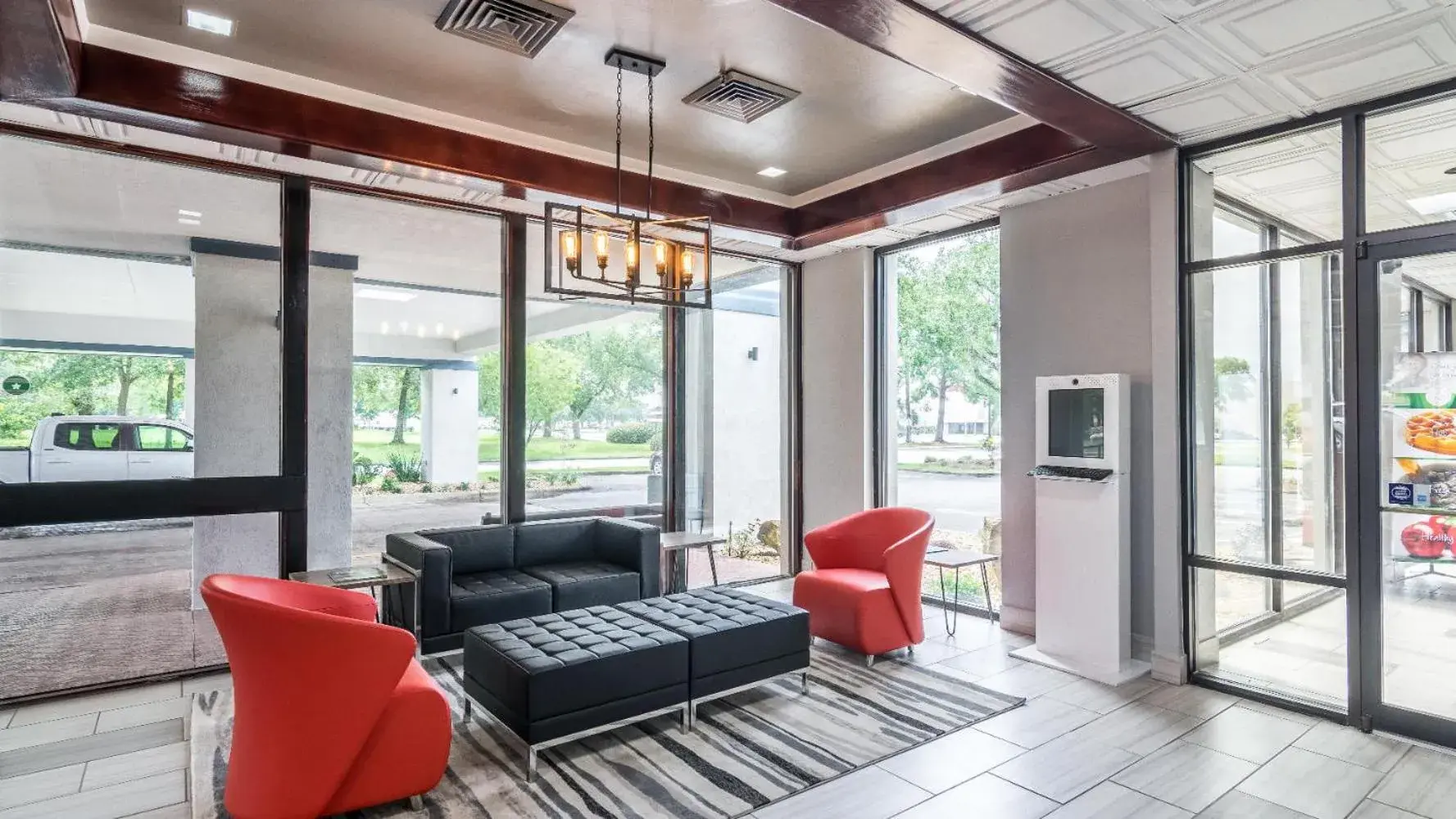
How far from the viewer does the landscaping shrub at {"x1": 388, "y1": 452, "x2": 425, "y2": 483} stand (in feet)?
16.5

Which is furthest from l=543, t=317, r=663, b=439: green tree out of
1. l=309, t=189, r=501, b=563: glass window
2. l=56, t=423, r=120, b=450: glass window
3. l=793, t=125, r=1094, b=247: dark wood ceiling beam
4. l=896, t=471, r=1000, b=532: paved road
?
l=56, t=423, r=120, b=450: glass window

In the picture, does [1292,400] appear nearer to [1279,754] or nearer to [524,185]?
[1279,754]

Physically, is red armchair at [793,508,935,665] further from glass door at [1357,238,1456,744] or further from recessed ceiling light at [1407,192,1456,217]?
recessed ceiling light at [1407,192,1456,217]

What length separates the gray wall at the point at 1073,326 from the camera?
14.8 feet

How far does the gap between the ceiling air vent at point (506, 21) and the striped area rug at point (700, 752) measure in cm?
316

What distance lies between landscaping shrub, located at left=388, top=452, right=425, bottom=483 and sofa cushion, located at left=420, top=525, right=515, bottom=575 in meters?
0.40

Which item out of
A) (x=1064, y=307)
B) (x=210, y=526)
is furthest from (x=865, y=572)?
(x=210, y=526)

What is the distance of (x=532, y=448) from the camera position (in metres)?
5.56

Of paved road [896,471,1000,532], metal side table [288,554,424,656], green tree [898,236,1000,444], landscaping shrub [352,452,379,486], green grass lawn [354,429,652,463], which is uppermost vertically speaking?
green tree [898,236,1000,444]

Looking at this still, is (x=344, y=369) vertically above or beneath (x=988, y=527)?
above

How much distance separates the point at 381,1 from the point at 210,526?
3.11 metres

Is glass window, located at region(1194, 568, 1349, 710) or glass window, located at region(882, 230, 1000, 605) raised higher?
glass window, located at region(882, 230, 1000, 605)

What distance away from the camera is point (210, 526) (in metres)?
4.45

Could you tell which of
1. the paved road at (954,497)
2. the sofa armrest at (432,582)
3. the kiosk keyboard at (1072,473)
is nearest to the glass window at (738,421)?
the paved road at (954,497)
